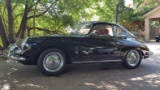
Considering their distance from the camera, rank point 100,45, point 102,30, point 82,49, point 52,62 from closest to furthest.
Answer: point 52,62 < point 82,49 < point 100,45 < point 102,30

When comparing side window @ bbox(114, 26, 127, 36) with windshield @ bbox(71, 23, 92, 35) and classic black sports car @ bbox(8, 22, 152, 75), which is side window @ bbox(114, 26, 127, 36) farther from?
windshield @ bbox(71, 23, 92, 35)

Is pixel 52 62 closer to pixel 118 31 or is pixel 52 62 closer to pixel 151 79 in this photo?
pixel 118 31

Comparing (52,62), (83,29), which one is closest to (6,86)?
(52,62)

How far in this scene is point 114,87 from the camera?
5.05 meters

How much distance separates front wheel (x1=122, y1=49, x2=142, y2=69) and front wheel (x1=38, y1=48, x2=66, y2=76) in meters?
2.02

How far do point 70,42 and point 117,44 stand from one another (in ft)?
4.99

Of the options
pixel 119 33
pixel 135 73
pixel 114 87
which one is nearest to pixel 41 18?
pixel 119 33

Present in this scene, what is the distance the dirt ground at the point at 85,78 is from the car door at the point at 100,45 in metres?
0.47

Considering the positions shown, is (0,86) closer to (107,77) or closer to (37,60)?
(37,60)

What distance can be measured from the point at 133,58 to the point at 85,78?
213 centimetres

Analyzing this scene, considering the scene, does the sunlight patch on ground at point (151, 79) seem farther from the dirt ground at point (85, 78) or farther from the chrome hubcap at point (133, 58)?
the chrome hubcap at point (133, 58)

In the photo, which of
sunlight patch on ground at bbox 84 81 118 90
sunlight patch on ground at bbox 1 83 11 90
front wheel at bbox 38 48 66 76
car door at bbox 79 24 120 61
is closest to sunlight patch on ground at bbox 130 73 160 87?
sunlight patch on ground at bbox 84 81 118 90

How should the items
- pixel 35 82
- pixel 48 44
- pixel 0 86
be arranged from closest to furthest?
pixel 0 86 → pixel 35 82 → pixel 48 44

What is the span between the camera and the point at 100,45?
21.4 ft
